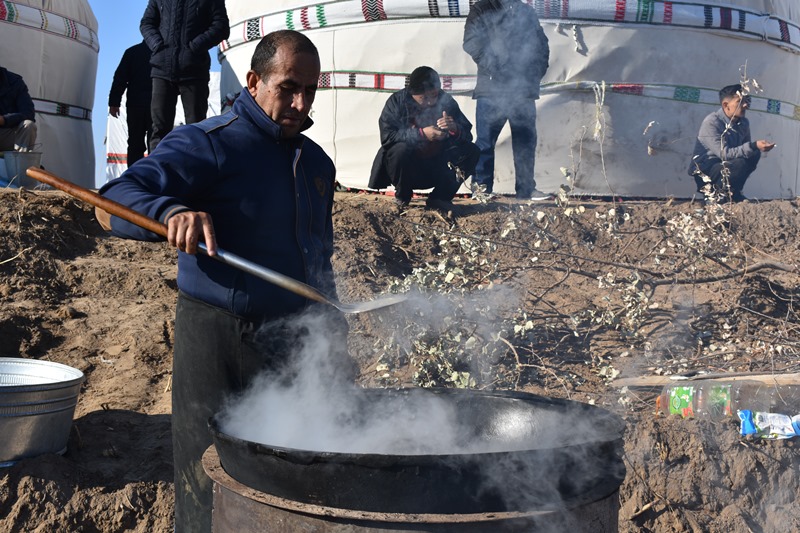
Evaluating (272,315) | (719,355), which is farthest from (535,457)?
(719,355)

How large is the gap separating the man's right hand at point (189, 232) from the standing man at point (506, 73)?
4.90 meters

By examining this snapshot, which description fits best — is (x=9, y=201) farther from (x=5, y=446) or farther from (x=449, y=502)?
(x=449, y=502)

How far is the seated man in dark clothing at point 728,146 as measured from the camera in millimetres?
7434

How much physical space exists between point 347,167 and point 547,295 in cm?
368

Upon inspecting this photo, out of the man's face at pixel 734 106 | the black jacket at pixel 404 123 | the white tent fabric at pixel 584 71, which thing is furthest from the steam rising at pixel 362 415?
the man's face at pixel 734 106

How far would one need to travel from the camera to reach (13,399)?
3.67 m

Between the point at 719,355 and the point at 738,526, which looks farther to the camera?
the point at 719,355

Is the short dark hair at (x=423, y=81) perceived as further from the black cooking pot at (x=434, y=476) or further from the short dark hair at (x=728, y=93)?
the black cooking pot at (x=434, y=476)

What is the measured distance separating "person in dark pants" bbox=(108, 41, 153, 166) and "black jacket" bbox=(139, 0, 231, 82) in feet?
6.11

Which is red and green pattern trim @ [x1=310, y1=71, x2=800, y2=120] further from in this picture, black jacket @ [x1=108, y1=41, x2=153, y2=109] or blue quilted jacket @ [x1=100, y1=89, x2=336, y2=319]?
blue quilted jacket @ [x1=100, y1=89, x2=336, y2=319]

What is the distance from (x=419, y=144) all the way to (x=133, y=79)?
360cm

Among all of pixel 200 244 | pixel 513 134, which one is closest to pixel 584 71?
pixel 513 134

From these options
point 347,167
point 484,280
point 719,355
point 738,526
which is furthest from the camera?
point 347,167

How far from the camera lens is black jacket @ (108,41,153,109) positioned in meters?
8.48
